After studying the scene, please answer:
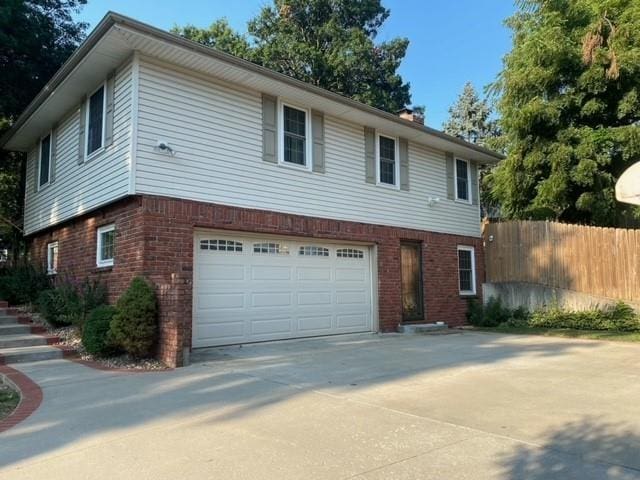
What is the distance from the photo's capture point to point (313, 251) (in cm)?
1162

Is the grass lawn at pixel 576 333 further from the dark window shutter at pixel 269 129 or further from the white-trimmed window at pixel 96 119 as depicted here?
the white-trimmed window at pixel 96 119

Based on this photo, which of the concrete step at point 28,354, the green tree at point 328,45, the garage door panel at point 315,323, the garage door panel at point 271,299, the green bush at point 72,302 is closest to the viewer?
the concrete step at point 28,354

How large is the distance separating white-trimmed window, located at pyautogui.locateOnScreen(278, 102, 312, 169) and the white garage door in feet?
5.92

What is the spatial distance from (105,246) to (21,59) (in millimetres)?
8724

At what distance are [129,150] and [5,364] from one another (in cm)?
390

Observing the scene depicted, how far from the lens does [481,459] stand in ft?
13.1

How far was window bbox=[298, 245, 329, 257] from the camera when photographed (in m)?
11.4

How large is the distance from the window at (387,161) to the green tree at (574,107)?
5.50 m

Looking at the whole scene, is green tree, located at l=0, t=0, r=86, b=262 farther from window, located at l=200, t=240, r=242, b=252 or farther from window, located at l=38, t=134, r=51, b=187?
window, located at l=200, t=240, r=242, b=252

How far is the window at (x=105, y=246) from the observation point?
32.4 feet

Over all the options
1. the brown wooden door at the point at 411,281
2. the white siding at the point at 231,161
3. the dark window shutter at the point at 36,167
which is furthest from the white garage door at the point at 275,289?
the dark window shutter at the point at 36,167

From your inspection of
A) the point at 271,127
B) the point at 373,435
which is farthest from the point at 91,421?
the point at 271,127

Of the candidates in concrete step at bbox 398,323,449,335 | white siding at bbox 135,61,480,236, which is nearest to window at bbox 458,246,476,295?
concrete step at bbox 398,323,449,335

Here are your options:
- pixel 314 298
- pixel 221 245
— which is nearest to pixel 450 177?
pixel 314 298
